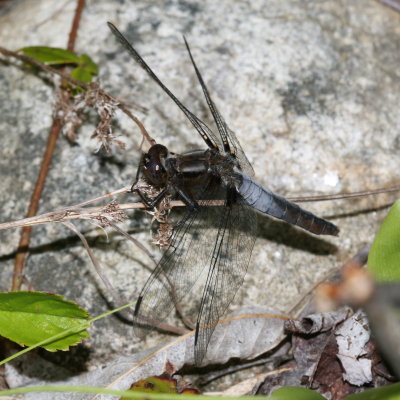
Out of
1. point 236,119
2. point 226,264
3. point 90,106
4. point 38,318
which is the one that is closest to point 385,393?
point 226,264

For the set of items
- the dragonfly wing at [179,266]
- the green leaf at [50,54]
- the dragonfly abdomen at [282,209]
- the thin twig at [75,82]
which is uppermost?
the green leaf at [50,54]

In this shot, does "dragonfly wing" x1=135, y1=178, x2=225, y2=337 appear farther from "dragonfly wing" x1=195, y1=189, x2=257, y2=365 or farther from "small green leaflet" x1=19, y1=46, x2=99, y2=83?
"small green leaflet" x1=19, y1=46, x2=99, y2=83

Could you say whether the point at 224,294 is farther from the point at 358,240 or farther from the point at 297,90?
the point at 297,90

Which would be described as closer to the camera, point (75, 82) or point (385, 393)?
point (385, 393)

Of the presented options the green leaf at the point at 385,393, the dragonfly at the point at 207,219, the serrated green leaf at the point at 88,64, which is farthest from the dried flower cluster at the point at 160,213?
the green leaf at the point at 385,393

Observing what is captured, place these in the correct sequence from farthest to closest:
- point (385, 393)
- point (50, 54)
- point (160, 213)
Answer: point (50, 54)
point (160, 213)
point (385, 393)

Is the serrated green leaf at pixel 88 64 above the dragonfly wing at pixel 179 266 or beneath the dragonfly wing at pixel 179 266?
above

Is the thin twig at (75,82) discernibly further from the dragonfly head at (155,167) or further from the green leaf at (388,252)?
the green leaf at (388,252)

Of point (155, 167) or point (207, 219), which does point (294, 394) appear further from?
point (155, 167)
